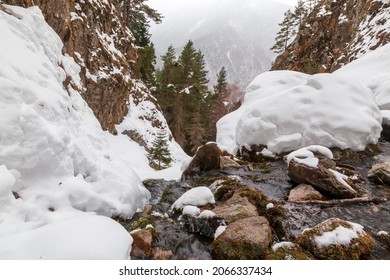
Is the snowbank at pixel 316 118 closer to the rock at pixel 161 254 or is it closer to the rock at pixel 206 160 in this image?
the rock at pixel 206 160

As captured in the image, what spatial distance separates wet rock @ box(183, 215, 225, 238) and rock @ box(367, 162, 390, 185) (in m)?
5.34

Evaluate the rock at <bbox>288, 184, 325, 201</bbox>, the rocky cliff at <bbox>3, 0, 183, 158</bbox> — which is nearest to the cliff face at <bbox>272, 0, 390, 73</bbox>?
the rocky cliff at <bbox>3, 0, 183, 158</bbox>

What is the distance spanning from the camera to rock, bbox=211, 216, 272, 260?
13.3 ft

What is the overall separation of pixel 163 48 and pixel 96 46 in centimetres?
19367

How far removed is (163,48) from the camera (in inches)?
7805

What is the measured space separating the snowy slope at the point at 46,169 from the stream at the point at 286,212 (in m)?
1.00

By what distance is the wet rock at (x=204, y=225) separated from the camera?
495 cm

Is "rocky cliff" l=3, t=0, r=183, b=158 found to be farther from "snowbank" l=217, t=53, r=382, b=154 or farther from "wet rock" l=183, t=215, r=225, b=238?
"wet rock" l=183, t=215, r=225, b=238

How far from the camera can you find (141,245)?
14.4ft

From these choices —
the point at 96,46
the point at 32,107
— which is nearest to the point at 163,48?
the point at 96,46

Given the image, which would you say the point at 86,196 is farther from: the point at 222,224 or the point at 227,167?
the point at 227,167

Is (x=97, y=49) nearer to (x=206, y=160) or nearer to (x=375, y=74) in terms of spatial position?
(x=206, y=160)

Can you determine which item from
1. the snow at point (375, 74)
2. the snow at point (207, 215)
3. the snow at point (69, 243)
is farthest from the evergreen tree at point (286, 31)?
the snow at point (69, 243)

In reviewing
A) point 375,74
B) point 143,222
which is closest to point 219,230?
point 143,222
